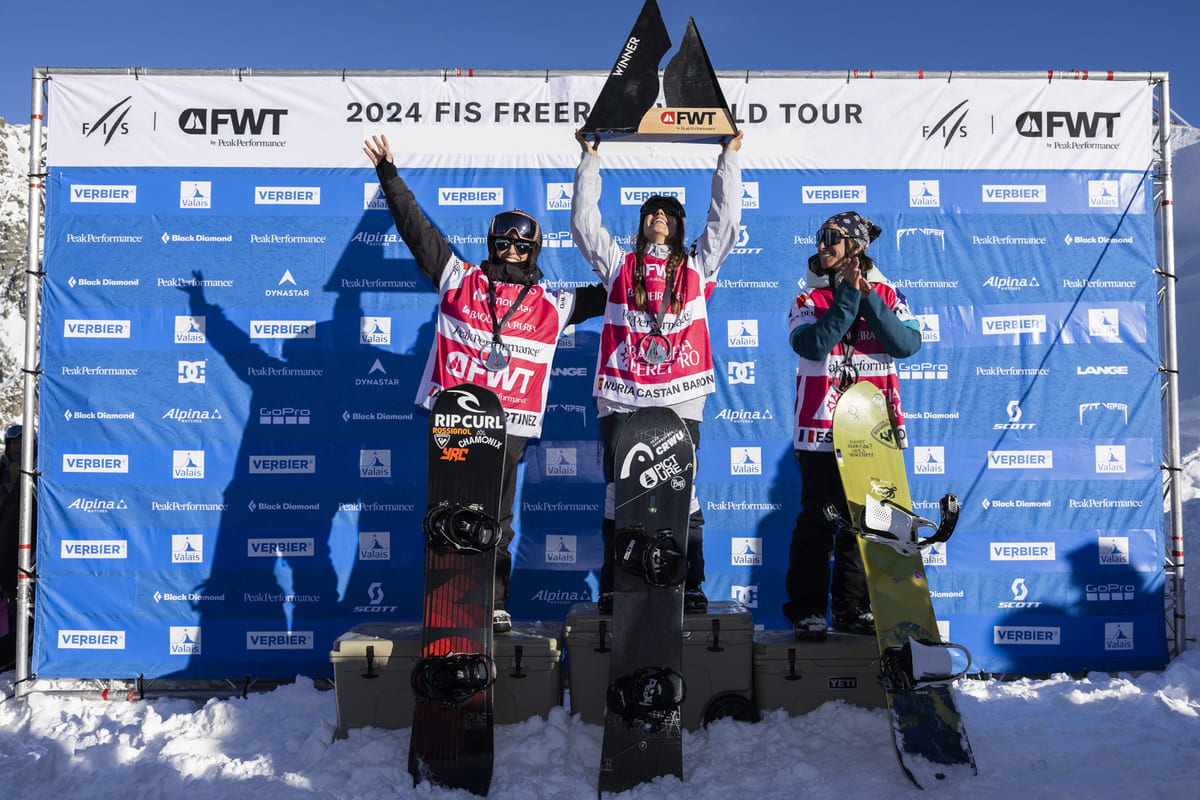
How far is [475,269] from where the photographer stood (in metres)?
3.71

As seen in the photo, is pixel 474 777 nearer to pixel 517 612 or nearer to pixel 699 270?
pixel 517 612

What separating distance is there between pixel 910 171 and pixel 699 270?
218 cm

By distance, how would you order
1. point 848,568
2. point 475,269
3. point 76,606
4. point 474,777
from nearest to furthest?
point 474,777
point 848,568
point 475,269
point 76,606

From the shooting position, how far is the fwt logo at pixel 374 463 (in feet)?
15.9

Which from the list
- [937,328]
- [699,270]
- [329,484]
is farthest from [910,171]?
[329,484]

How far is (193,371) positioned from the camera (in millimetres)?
4805

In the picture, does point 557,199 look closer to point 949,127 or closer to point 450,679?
point 949,127

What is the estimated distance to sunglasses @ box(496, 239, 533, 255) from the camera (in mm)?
3701

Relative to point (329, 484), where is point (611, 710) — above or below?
below

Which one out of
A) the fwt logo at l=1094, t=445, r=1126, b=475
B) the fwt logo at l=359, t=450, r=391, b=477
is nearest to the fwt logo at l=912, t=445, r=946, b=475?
the fwt logo at l=1094, t=445, r=1126, b=475

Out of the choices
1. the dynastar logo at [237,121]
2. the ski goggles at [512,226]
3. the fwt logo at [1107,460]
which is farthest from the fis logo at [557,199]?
the fwt logo at [1107,460]

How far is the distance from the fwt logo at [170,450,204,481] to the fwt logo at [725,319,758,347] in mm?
3359

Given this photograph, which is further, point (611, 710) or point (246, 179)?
point (246, 179)

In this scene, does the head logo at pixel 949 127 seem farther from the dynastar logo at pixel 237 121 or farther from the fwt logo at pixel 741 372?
the dynastar logo at pixel 237 121
